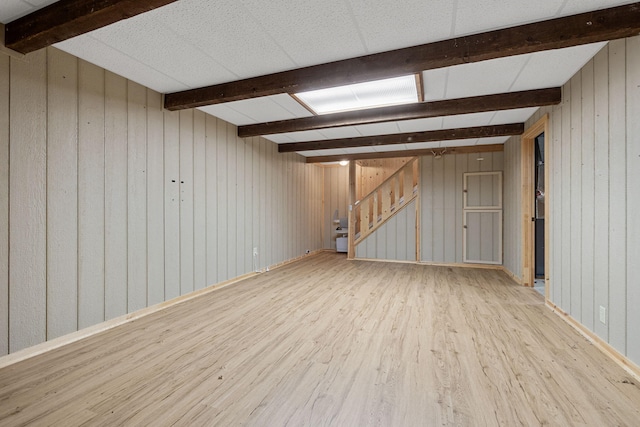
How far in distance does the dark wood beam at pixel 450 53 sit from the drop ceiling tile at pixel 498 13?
0.23 feet

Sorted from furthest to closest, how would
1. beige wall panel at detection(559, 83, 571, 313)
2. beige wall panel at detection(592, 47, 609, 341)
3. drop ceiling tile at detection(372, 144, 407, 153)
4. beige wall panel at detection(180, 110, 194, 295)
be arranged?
drop ceiling tile at detection(372, 144, 407, 153) → beige wall panel at detection(180, 110, 194, 295) → beige wall panel at detection(559, 83, 571, 313) → beige wall panel at detection(592, 47, 609, 341)

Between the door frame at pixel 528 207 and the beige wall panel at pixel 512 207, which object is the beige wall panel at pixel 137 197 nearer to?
the door frame at pixel 528 207

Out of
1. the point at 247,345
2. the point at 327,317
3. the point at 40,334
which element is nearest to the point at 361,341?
the point at 327,317

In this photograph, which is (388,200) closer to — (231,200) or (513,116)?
(513,116)

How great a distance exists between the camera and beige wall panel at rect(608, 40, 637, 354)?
2.01 metres

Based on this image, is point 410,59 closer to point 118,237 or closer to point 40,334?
point 118,237

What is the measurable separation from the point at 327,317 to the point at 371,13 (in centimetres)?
266

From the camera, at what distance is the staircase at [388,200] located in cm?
622

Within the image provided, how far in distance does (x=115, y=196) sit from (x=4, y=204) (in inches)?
30.8

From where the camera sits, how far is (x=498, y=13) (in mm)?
1873

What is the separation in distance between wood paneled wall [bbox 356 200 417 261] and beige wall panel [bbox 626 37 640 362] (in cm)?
417

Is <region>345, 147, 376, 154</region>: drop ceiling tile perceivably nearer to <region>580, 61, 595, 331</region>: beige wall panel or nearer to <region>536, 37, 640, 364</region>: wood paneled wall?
<region>536, 37, 640, 364</region>: wood paneled wall

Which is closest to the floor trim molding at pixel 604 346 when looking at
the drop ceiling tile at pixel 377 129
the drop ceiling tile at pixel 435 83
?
the drop ceiling tile at pixel 435 83

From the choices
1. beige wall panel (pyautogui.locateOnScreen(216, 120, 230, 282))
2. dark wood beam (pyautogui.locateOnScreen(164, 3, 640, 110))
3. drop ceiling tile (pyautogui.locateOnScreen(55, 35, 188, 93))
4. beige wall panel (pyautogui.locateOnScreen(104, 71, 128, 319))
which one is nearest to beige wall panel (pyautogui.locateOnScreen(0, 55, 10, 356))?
drop ceiling tile (pyautogui.locateOnScreen(55, 35, 188, 93))
